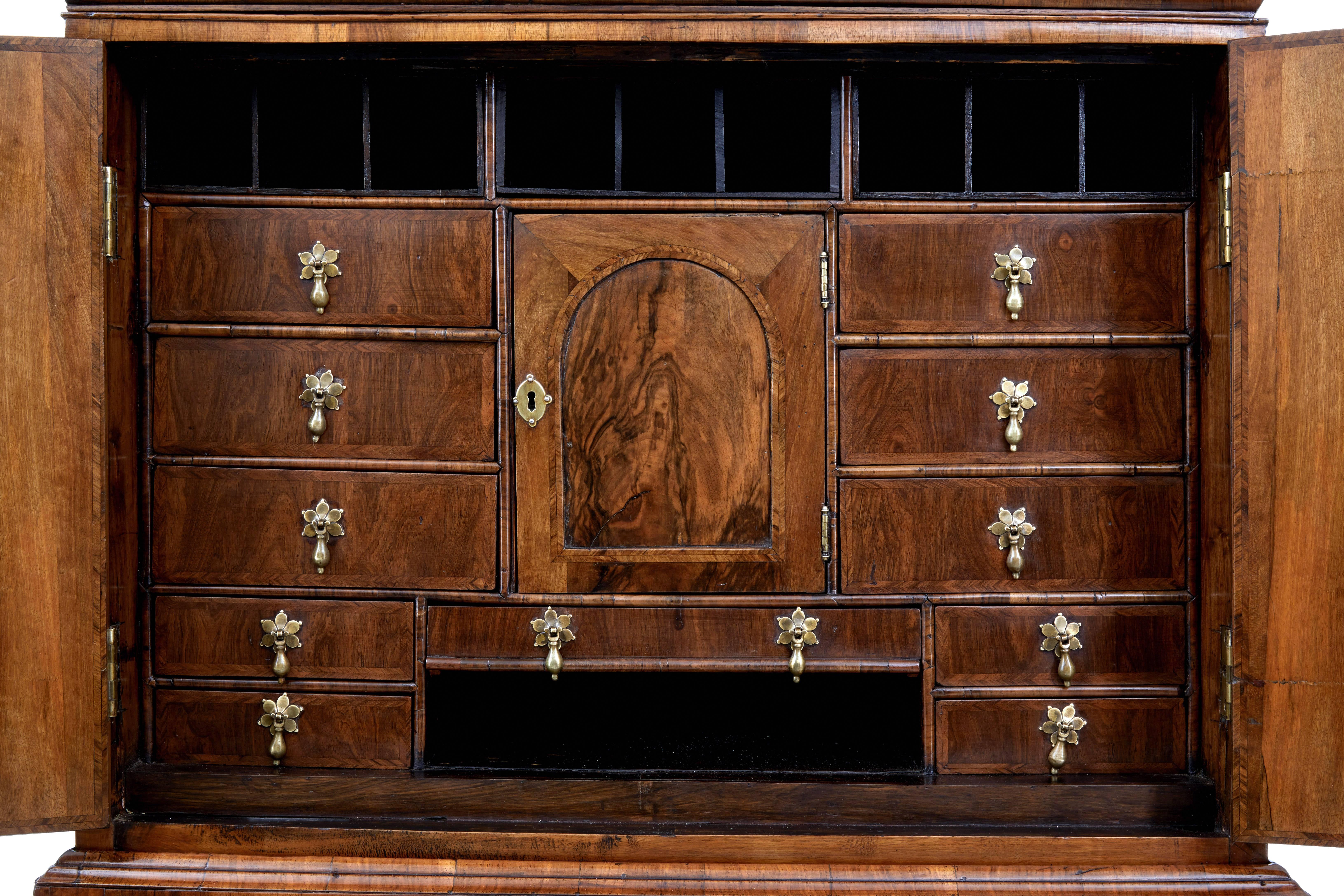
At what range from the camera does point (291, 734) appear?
2.18 metres

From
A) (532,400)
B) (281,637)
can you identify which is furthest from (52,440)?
(532,400)

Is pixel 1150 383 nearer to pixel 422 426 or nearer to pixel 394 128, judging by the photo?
pixel 422 426

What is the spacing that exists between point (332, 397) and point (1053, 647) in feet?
5.33

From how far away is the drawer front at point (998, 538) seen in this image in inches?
84.1

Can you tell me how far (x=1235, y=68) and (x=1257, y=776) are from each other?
54.3 inches

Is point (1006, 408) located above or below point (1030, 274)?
below

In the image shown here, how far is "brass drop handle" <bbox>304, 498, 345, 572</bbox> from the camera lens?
7.02 ft

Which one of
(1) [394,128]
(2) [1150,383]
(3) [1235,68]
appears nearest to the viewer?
(3) [1235,68]

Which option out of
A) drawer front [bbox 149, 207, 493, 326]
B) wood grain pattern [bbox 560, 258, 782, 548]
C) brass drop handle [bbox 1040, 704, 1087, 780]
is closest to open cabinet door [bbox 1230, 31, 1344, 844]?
brass drop handle [bbox 1040, 704, 1087, 780]

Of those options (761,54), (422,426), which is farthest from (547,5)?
(422,426)

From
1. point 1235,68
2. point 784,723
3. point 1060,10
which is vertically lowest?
point 784,723

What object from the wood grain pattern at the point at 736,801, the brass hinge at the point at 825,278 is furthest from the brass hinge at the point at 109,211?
the brass hinge at the point at 825,278

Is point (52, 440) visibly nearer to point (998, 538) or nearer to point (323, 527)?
point (323, 527)

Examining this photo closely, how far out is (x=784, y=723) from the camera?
247 centimetres
